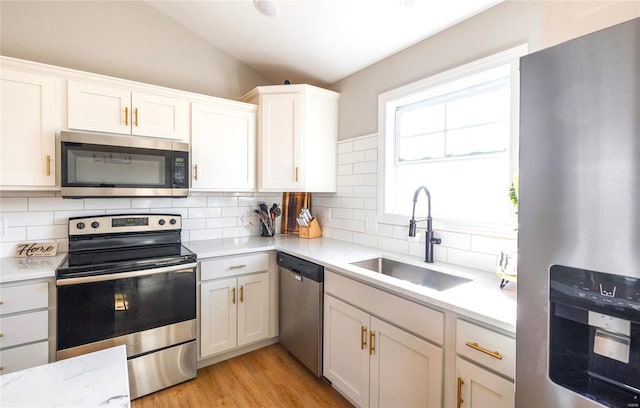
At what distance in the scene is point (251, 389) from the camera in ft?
6.55

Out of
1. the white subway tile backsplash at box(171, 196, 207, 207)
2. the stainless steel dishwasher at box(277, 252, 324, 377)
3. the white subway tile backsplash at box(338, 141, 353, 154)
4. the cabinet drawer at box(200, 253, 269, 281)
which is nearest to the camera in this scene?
the stainless steel dishwasher at box(277, 252, 324, 377)

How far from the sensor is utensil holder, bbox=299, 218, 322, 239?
284 cm

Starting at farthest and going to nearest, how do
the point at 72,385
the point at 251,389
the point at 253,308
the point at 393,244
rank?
the point at 253,308
the point at 393,244
the point at 251,389
the point at 72,385

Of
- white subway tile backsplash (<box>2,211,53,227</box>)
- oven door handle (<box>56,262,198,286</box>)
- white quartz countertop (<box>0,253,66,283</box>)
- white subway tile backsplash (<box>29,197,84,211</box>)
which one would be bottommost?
oven door handle (<box>56,262,198,286</box>)

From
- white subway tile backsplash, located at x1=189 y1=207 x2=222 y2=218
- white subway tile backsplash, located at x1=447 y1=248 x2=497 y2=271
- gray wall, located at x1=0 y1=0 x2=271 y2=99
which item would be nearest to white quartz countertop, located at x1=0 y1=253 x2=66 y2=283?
white subway tile backsplash, located at x1=189 y1=207 x2=222 y2=218

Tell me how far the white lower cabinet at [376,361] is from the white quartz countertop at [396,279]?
0.22 metres

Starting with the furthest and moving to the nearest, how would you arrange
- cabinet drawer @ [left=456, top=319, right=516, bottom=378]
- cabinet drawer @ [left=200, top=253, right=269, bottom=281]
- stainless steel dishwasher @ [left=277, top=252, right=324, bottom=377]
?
cabinet drawer @ [left=200, top=253, right=269, bottom=281] < stainless steel dishwasher @ [left=277, top=252, right=324, bottom=377] < cabinet drawer @ [left=456, top=319, right=516, bottom=378]

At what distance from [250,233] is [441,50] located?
2.20 metres

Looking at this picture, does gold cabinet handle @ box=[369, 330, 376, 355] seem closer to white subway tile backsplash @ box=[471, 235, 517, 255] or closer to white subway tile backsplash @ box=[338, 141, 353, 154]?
white subway tile backsplash @ box=[471, 235, 517, 255]

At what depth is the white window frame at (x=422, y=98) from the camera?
5.04ft

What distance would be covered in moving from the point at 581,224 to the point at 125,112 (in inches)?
96.1

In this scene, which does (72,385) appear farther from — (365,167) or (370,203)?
(365,167)

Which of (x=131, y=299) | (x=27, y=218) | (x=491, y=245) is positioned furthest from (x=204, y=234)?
(x=491, y=245)

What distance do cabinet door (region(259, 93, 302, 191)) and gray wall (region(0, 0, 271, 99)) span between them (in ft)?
1.67
